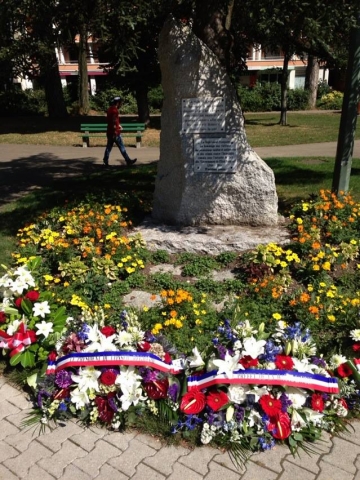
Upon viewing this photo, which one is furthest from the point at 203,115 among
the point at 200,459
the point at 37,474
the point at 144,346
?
the point at 37,474

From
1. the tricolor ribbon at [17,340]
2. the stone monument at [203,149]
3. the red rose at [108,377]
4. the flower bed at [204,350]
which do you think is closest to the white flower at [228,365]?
the flower bed at [204,350]

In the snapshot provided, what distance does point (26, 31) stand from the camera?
597 cm

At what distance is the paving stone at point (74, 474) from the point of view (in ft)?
8.77

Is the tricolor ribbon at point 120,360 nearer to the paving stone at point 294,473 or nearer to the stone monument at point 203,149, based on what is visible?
the paving stone at point 294,473

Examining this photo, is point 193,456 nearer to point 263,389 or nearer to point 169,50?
point 263,389

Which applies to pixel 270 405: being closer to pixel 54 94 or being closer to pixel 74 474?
pixel 74 474

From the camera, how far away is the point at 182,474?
8.80ft

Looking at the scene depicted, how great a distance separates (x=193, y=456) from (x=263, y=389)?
61 centimetres

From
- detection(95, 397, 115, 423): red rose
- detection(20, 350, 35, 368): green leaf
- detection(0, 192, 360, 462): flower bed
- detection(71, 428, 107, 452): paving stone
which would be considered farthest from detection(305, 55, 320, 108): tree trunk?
detection(71, 428, 107, 452): paving stone

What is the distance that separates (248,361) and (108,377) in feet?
3.18

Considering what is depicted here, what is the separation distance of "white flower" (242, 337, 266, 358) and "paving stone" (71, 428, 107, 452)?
112cm

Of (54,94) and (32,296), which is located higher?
(54,94)

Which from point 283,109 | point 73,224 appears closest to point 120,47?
point 73,224

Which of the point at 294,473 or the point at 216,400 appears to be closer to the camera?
the point at 294,473
